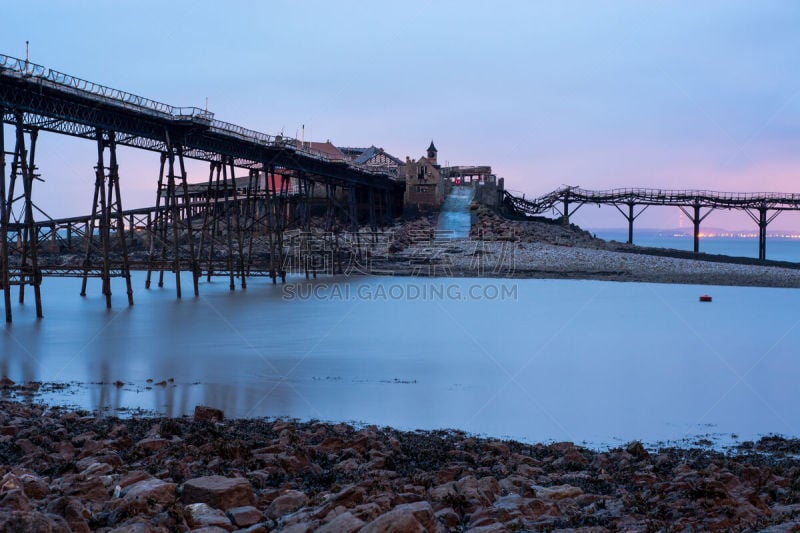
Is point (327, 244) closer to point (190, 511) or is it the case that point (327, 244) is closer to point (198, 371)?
point (198, 371)

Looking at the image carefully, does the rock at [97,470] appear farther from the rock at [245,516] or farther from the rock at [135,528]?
the rock at [135,528]

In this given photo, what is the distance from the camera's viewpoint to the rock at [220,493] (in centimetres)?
761

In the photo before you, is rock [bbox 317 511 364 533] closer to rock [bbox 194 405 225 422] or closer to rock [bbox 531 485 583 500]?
rock [bbox 531 485 583 500]

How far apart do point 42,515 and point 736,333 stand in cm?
2926

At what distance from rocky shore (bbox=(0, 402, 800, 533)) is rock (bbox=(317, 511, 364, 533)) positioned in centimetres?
1

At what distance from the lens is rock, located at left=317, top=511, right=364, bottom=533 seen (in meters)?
6.53

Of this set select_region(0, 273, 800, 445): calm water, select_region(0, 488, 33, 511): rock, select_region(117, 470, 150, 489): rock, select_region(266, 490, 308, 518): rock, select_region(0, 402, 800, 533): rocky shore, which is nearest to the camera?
select_region(0, 488, 33, 511): rock

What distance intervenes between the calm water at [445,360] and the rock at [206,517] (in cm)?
676

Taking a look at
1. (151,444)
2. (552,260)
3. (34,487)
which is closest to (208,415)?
A: (151,444)

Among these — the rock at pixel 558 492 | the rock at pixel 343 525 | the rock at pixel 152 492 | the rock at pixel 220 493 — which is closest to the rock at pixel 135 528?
the rock at pixel 152 492

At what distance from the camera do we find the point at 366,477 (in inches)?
362

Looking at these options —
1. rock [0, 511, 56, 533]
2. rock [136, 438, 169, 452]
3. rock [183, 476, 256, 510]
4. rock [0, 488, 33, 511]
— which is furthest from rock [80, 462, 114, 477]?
rock [0, 511, 56, 533]

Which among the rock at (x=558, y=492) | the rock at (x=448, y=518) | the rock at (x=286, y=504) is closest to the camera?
the rock at (x=448, y=518)

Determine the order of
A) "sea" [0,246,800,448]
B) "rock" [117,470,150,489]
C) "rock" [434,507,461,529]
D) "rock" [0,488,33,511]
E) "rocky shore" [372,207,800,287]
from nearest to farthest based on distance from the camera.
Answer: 1. "rock" [0,488,33,511]
2. "rock" [434,507,461,529]
3. "rock" [117,470,150,489]
4. "sea" [0,246,800,448]
5. "rocky shore" [372,207,800,287]
